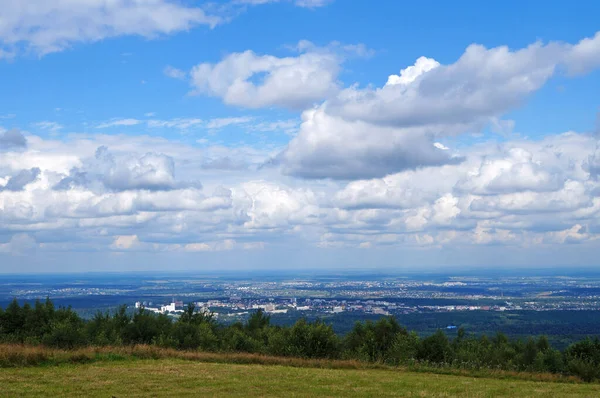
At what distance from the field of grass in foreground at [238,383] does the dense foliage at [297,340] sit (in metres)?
5.14

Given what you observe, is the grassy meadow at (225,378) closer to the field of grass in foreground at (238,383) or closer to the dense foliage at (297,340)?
the field of grass in foreground at (238,383)

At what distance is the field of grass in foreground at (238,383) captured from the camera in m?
18.8

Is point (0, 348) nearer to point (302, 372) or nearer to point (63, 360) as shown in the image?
point (63, 360)

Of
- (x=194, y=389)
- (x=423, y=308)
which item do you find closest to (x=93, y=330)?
(x=194, y=389)

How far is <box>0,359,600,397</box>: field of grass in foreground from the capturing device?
741 inches

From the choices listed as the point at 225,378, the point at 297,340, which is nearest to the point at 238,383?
the point at 225,378

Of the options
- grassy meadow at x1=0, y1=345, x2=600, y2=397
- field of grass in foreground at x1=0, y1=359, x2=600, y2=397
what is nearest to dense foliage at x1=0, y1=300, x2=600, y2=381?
grassy meadow at x1=0, y1=345, x2=600, y2=397

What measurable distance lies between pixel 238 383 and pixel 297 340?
1308 cm

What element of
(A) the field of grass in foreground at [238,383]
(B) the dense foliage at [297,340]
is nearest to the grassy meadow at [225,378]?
(A) the field of grass in foreground at [238,383]

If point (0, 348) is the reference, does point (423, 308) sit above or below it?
below

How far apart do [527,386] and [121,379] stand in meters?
15.3

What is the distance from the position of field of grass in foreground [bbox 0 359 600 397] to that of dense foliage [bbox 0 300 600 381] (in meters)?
5.14

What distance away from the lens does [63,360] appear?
24391 mm

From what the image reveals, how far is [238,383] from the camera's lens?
812 inches
